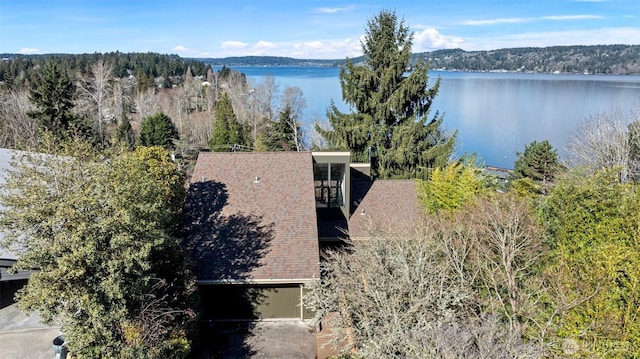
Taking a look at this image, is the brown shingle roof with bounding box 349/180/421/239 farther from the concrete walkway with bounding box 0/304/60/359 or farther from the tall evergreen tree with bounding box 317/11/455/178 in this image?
the concrete walkway with bounding box 0/304/60/359

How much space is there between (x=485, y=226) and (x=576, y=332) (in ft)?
14.3

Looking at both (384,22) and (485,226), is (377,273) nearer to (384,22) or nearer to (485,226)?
(485,226)

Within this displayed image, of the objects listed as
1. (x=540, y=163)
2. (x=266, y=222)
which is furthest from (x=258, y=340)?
(x=540, y=163)

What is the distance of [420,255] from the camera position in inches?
421

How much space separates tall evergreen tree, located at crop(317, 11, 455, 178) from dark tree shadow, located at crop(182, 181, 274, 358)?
12.9 m

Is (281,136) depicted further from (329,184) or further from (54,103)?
(329,184)

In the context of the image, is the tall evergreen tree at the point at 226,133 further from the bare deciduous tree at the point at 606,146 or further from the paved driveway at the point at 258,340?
the bare deciduous tree at the point at 606,146

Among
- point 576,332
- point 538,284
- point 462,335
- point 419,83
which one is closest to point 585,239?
point 538,284

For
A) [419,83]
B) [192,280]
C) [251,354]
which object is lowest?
[251,354]

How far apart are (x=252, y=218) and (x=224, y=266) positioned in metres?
2.21

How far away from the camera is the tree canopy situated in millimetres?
9344

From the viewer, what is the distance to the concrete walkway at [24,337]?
12625 mm

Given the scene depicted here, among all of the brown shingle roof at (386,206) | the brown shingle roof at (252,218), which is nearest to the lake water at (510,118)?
the brown shingle roof at (386,206)

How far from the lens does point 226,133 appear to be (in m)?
41.8
